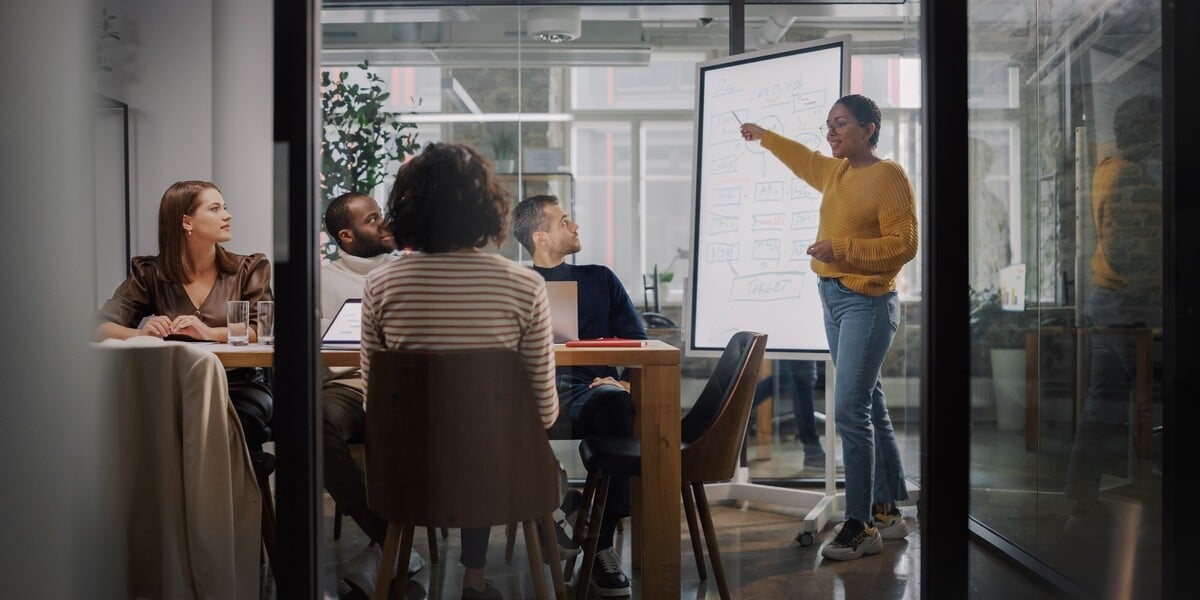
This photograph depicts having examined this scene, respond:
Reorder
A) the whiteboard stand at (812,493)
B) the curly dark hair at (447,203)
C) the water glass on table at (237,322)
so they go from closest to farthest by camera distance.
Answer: the curly dark hair at (447,203), the water glass on table at (237,322), the whiteboard stand at (812,493)

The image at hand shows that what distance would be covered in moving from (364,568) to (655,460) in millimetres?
758

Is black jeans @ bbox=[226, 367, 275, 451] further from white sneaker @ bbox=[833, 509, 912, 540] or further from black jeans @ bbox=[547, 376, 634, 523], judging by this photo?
white sneaker @ bbox=[833, 509, 912, 540]

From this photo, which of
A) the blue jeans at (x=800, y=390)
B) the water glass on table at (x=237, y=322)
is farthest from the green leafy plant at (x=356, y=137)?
the blue jeans at (x=800, y=390)

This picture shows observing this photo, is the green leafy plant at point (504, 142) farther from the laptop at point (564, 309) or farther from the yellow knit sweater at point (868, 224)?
the yellow knit sweater at point (868, 224)


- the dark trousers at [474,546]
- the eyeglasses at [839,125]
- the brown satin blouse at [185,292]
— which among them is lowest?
the dark trousers at [474,546]

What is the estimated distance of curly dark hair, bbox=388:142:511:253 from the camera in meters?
1.91

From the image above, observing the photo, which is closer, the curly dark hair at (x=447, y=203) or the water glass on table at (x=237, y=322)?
the curly dark hair at (x=447, y=203)

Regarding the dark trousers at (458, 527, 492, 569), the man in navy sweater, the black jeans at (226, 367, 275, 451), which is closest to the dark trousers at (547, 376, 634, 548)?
the man in navy sweater

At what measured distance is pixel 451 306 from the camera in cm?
191

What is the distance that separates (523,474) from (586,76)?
246cm

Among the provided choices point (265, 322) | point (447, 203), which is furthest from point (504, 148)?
point (265, 322)

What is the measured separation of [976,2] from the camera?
2223 millimetres

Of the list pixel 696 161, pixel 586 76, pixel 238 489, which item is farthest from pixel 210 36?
pixel 696 161

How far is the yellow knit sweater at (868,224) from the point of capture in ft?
10.2
